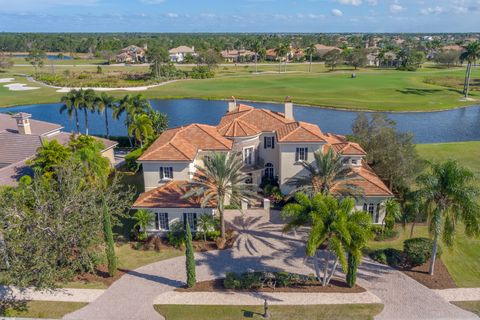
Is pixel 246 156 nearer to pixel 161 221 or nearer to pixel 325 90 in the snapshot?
pixel 161 221

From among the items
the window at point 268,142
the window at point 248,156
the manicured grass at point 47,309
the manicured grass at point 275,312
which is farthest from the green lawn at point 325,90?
the manicured grass at point 47,309

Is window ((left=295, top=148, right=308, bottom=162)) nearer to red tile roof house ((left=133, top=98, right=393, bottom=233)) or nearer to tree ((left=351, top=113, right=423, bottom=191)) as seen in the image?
red tile roof house ((left=133, top=98, right=393, bottom=233))

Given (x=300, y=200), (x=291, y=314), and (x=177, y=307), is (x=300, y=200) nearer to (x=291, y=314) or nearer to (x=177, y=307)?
(x=291, y=314)

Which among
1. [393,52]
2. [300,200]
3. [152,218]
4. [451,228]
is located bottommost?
[152,218]

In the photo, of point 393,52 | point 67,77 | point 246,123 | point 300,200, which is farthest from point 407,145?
point 393,52

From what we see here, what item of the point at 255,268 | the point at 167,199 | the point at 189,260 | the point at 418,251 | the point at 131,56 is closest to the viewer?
the point at 189,260

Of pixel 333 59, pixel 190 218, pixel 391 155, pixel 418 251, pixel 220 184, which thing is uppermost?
pixel 333 59

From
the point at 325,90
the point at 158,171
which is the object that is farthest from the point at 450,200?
the point at 325,90
